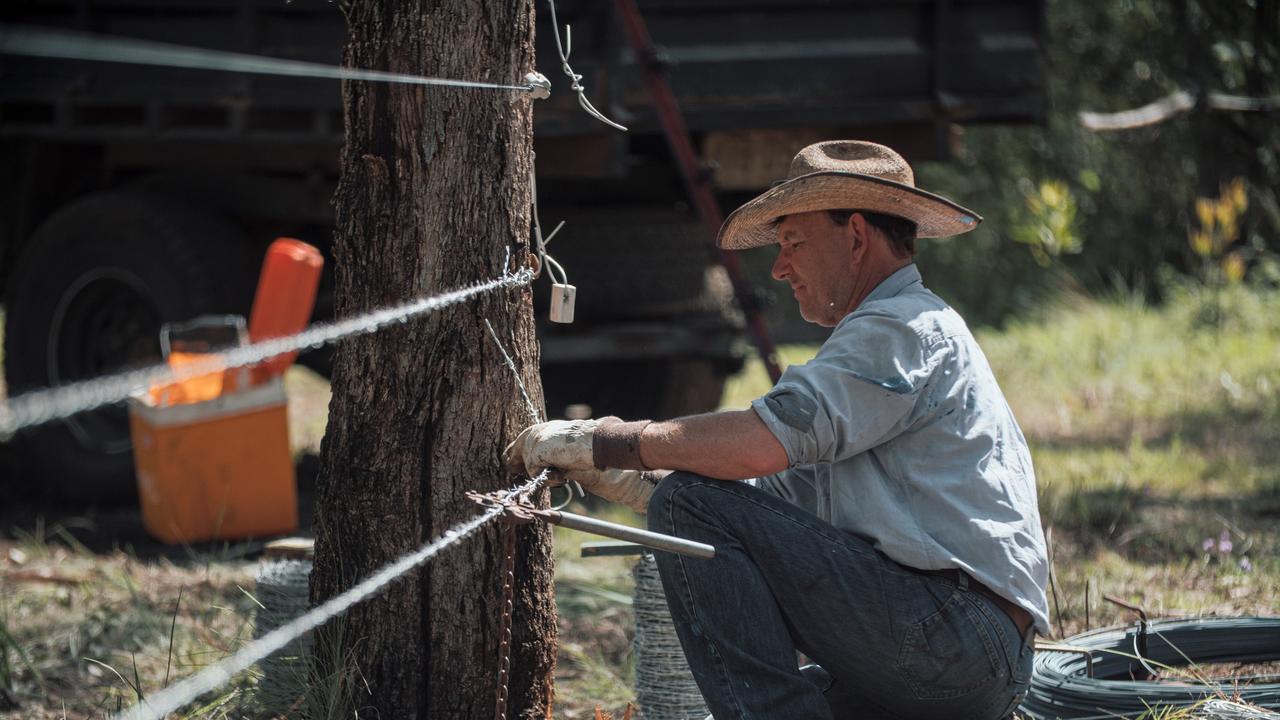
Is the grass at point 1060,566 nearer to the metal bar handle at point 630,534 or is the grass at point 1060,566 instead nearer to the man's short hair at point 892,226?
the metal bar handle at point 630,534

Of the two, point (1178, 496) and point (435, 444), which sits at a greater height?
point (435, 444)

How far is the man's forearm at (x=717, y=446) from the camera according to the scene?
257cm

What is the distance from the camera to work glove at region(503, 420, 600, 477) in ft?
8.68

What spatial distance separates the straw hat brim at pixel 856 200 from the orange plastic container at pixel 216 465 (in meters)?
2.88

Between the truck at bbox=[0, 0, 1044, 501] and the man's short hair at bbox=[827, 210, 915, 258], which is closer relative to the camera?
the man's short hair at bbox=[827, 210, 915, 258]

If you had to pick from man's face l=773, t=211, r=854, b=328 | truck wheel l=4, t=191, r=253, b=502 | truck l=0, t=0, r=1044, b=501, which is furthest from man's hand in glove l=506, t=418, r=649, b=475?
truck wheel l=4, t=191, r=253, b=502

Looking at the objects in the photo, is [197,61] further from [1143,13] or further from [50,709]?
[1143,13]

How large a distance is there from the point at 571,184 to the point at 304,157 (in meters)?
1.18

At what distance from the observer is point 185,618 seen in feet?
13.3

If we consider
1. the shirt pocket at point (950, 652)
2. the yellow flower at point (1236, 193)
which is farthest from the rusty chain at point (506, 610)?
the yellow flower at point (1236, 193)

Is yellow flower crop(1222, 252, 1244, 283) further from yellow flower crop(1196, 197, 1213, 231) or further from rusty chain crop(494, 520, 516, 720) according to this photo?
rusty chain crop(494, 520, 516, 720)

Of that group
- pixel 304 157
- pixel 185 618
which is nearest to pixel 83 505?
pixel 304 157

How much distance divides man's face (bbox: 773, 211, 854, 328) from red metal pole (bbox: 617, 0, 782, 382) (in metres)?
2.02

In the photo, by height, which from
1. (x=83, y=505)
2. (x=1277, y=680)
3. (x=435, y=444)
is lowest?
(x=83, y=505)
